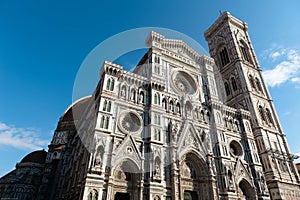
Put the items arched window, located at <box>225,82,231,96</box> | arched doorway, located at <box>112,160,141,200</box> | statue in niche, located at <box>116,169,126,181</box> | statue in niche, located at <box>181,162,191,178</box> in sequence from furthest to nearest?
arched window, located at <box>225,82,231,96</box>, statue in niche, located at <box>181,162,191,178</box>, statue in niche, located at <box>116,169,126,181</box>, arched doorway, located at <box>112,160,141,200</box>

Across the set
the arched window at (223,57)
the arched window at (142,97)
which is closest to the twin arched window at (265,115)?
the arched window at (223,57)

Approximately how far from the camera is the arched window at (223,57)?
36.9 metres

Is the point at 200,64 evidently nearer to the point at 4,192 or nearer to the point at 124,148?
the point at 124,148

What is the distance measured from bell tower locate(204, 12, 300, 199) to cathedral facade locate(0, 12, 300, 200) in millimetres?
159

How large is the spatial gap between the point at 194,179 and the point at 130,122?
27.7 ft

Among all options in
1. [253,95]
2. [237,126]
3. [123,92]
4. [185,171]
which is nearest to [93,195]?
[185,171]

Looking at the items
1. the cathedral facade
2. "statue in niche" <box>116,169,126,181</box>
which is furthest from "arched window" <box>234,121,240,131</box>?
"statue in niche" <box>116,169,126,181</box>

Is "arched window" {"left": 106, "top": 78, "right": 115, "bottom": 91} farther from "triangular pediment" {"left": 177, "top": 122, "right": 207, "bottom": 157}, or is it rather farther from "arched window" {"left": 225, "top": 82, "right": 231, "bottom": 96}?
"arched window" {"left": 225, "top": 82, "right": 231, "bottom": 96}

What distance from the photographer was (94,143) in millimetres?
15070

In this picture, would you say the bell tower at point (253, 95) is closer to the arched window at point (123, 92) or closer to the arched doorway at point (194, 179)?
the arched doorway at point (194, 179)

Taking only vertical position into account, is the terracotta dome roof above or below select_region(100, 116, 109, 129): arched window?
above

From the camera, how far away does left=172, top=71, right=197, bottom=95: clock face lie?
24.8 m

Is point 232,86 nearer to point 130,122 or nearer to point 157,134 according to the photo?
point 157,134

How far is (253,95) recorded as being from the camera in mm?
30453
